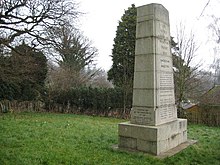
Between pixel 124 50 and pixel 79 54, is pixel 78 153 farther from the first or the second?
pixel 79 54

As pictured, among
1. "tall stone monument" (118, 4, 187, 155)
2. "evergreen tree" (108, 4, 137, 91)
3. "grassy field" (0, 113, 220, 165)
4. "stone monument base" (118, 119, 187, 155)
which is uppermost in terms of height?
"evergreen tree" (108, 4, 137, 91)

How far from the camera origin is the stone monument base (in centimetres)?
609

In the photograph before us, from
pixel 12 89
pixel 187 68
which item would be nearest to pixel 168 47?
pixel 187 68

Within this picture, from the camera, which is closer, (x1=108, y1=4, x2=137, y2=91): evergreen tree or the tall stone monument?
the tall stone monument

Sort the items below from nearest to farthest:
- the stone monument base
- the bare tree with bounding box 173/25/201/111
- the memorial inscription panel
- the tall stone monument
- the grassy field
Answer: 1. the grassy field
2. the stone monument base
3. the tall stone monument
4. the memorial inscription panel
5. the bare tree with bounding box 173/25/201/111

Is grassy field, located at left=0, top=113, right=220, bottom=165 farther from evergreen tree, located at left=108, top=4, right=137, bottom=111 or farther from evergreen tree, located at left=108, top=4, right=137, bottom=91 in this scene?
evergreen tree, located at left=108, top=4, right=137, bottom=91

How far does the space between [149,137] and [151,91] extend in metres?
1.29

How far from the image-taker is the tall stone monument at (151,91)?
641cm

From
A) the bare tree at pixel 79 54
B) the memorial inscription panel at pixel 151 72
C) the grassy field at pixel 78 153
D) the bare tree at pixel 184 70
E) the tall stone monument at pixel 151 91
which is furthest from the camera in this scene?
the bare tree at pixel 79 54

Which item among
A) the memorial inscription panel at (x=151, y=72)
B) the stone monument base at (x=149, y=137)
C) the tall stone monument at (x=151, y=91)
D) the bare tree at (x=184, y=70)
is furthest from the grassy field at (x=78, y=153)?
the bare tree at (x=184, y=70)

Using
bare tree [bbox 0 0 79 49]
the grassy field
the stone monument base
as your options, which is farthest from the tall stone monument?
bare tree [bbox 0 0 79 49]

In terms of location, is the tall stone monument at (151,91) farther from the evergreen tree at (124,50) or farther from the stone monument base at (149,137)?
the evergreen tree at (124,50)

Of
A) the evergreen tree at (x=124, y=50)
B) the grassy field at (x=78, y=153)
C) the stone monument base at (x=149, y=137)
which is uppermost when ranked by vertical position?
the evergreen tree at (x=124, y=50)

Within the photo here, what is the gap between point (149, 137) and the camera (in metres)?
6.16
